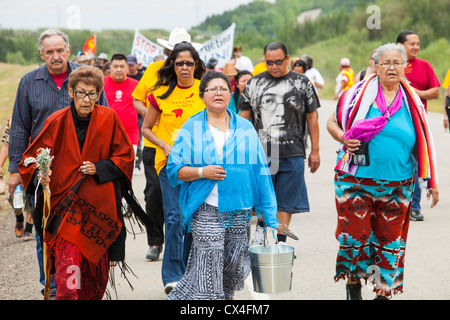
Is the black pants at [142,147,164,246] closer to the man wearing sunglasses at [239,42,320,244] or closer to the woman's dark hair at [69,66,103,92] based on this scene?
the man wearing sunglasses at [239,42,320,244]

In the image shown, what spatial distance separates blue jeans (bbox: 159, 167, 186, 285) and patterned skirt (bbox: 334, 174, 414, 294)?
1.41 m

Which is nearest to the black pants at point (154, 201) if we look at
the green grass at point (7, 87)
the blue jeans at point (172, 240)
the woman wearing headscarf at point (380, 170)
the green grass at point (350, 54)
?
the blue jeans at point (172, 240)

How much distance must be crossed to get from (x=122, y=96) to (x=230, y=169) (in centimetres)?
586

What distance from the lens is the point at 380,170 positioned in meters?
5.69

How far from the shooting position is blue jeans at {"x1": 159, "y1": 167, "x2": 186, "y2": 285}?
651cm

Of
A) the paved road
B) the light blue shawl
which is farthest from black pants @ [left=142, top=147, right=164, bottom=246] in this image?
the light blue shawl

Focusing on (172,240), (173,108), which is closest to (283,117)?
(173,108)

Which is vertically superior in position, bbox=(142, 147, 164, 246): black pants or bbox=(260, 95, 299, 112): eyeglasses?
bbox=(260, 95, 299, 112): eyeglasses

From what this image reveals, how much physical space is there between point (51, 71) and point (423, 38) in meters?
59.8

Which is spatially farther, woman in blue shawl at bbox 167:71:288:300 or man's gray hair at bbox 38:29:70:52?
man's gray hair at bbox 38:29:70:52

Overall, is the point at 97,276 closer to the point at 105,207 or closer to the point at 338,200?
the point at 105,207

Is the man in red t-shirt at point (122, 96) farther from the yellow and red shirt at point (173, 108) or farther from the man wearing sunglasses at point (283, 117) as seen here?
the yellow and red shirt at point (173, 108)

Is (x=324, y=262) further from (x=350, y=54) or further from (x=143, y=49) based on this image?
(x=350, y=54)

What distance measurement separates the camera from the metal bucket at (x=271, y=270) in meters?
5.14
